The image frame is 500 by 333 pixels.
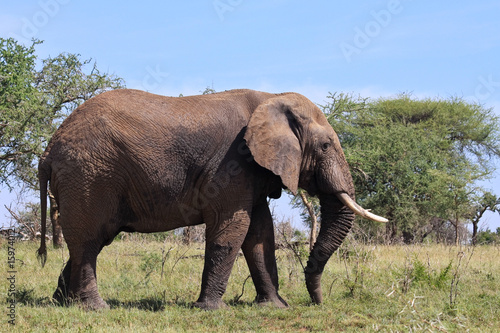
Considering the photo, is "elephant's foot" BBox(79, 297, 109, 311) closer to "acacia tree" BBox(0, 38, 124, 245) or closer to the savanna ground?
the savanna ground

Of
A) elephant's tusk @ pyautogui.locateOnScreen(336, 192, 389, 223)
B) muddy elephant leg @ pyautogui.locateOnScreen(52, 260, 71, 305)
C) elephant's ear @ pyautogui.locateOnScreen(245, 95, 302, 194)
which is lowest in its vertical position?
muddy elephant leg @ pyautogui.locateOnScreen(52, 260, 71, 305)

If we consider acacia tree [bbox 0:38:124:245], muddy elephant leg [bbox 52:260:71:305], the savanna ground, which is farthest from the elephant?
acacia tree [bbox 0:38:124:245]

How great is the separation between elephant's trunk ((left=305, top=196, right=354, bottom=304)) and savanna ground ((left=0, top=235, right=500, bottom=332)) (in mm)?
317

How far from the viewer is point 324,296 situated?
9.49 m

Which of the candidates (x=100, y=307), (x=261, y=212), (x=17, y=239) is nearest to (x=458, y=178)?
(x=17, y=239)

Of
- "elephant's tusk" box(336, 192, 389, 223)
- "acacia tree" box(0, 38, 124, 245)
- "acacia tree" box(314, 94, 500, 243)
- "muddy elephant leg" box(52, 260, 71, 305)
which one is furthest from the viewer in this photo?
"acacia tree" box(314, 94, 500, 243)

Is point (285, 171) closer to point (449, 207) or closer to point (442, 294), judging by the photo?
point (442, 294)

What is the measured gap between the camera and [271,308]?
8.65 meters

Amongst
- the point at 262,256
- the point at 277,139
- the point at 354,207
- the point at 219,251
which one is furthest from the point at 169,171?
the point at 354,207

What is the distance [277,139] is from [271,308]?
2311mm

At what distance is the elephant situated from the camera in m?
8.23

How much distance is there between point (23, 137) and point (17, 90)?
6.39 feet

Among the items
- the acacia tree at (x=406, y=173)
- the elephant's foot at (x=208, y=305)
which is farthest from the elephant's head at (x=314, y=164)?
the acacia tree at (x=406, y=173)

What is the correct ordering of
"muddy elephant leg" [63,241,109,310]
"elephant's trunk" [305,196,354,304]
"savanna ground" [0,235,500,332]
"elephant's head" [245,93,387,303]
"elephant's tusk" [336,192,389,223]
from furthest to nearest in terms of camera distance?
"elephant's trunk" [305,196,354,304] → "elephant's tusk" [336,192,389,223] → "elephant's head" [245,93,387,303] → "muddy elephant leg" [63,241,109,310] → "savanna ground" [0,235,500,332]
